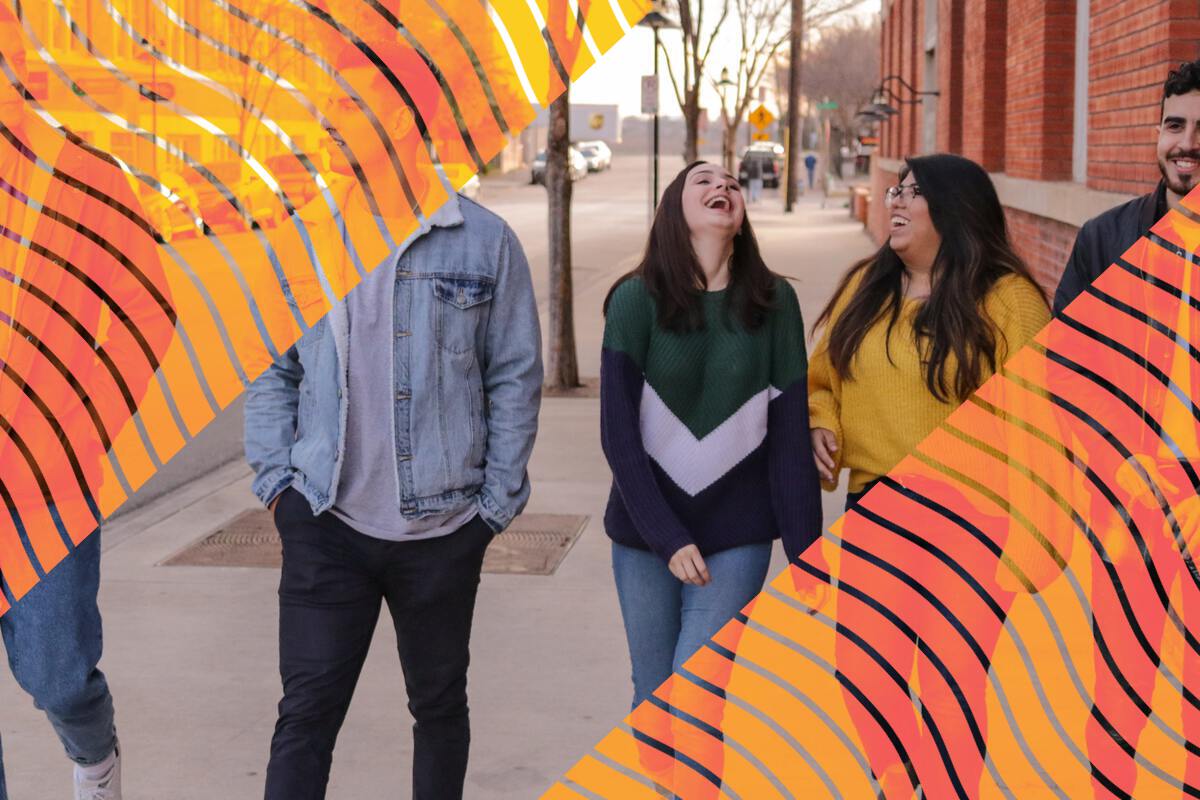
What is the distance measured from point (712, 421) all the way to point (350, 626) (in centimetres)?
93

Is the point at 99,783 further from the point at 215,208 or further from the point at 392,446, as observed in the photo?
the point at 215,208

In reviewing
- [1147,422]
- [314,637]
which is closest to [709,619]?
[314,637]

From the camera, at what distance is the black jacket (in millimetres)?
3781

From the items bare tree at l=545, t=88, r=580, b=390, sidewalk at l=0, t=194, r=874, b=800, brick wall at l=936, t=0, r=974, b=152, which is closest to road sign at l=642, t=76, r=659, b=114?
brick wall at l=936, t=0, r=974, b=152

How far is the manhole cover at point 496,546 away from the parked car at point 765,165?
49842 mm

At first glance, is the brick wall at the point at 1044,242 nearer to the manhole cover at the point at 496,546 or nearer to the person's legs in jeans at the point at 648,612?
the manhole cover at the point at 496,546

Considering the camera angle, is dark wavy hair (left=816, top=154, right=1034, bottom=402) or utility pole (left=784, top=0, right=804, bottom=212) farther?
utility pole (left=784, top=0, right=804, bottom=212)

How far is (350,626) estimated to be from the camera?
382cm

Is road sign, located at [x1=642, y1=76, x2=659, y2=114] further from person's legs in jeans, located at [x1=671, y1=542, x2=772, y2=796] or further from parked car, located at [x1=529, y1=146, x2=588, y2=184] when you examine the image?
parked car, located at [x1=529, y1=146, x2=588, y2=184]

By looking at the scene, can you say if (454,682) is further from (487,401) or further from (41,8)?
(41,8)

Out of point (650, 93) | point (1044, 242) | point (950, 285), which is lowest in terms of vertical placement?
point (1044, 242)

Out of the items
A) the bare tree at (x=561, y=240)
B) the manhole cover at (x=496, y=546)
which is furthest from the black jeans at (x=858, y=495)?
the bare tree at (x=561, y=240)

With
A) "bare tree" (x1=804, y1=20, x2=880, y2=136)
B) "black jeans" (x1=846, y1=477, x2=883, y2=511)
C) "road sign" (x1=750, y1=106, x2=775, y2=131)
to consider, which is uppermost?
"bare tree" (x1=804, y1=20, x2=880, y2=136)

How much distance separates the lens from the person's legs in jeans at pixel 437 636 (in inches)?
151
